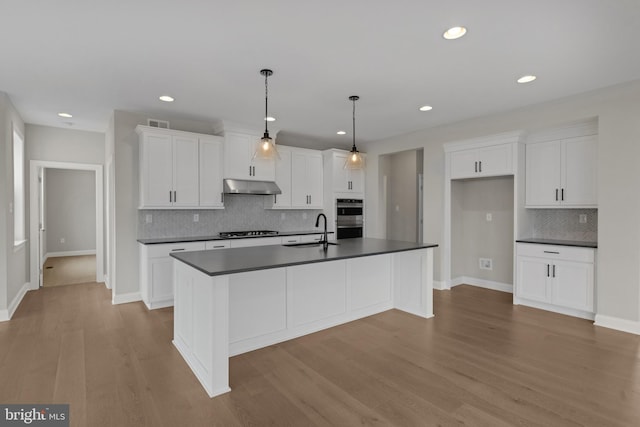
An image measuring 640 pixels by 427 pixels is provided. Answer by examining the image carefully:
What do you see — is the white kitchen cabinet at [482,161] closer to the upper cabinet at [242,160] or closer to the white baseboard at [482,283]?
the white baseboard at [482,283]

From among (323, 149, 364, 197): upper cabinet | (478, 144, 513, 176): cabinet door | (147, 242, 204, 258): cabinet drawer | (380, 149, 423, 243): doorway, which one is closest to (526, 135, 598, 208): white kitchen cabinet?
(478, 144, 513, 176): cabinet door

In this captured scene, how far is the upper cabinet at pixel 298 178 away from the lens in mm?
5867

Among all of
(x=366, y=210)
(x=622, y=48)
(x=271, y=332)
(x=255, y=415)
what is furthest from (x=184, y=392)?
(x=366, y=210)

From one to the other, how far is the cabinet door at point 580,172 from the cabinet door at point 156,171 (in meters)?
5.26

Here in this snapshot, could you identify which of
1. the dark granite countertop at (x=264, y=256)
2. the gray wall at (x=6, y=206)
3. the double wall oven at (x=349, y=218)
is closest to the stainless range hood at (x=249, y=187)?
the double wall oven at (x=349, y=218)

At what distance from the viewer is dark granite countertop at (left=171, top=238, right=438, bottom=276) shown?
2.46m

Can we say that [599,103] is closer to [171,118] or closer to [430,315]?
[430,315]

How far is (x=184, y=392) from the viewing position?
239 centimetres

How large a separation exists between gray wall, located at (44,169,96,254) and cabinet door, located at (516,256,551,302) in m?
9.96

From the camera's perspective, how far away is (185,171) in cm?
478

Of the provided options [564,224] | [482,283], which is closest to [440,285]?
[482,283]

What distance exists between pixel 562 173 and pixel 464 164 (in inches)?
48.6

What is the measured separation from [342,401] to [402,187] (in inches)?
220

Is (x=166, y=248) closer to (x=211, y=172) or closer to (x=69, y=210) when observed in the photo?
(x=211, y=172)
